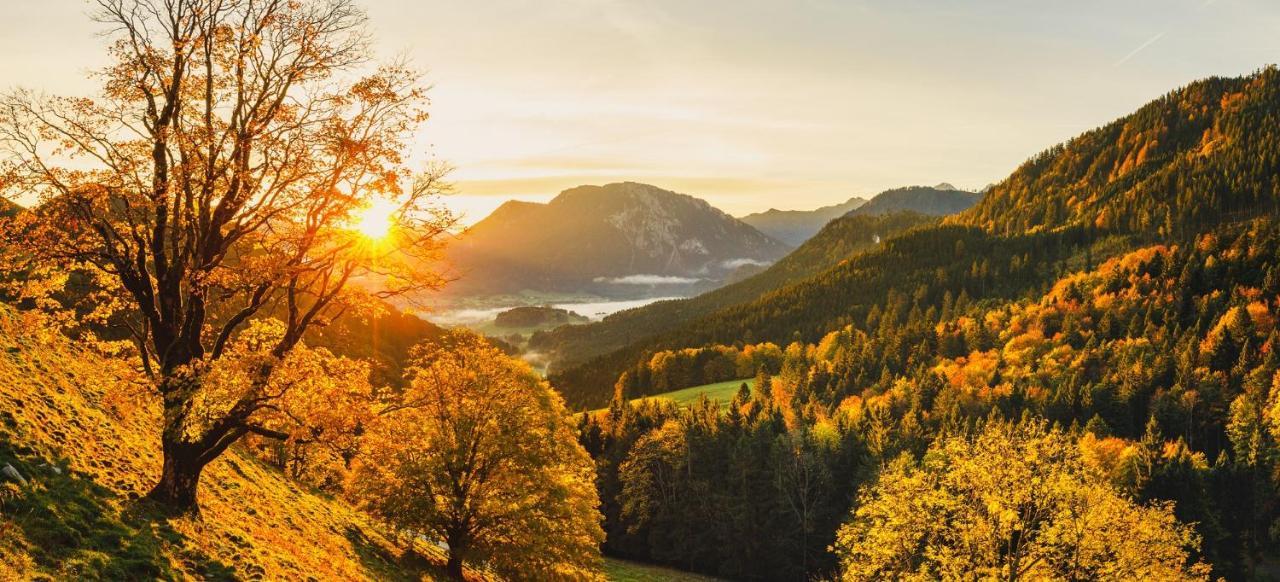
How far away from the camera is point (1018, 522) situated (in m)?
35.3

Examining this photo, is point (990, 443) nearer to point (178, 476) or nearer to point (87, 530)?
point (178, 476)

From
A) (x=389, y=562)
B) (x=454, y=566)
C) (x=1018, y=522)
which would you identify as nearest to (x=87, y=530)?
(x=389, y=562)

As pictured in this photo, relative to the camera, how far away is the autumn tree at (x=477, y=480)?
34.6 metres

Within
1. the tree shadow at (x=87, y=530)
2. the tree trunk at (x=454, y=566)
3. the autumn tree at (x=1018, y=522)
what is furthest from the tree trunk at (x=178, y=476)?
the autumn tree at (x=1018, y=522)

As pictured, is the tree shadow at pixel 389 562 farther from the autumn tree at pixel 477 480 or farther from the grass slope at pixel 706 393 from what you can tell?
the grass slope at pixel 706 393

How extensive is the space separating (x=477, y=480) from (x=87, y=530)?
814 inches

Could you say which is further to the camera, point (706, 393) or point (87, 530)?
point (706, 393)

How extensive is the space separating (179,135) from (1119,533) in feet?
157

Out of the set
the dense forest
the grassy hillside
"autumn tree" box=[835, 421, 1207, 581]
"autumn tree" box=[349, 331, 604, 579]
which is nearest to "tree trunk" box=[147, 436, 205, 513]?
the grassy hillside

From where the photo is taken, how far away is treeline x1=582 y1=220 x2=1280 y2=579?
94.3m

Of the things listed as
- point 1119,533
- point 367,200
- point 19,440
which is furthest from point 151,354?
point 1119,533

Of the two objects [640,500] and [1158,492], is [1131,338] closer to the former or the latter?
[1158,492]

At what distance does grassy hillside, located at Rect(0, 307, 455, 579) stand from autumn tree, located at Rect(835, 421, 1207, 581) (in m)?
29.1

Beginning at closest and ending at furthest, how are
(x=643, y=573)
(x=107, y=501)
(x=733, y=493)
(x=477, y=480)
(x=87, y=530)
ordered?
(x=87, y=530)
(x=107, y=501)
(x=477, y=480)
(x=643, y=573)
(x=733, y=493)
